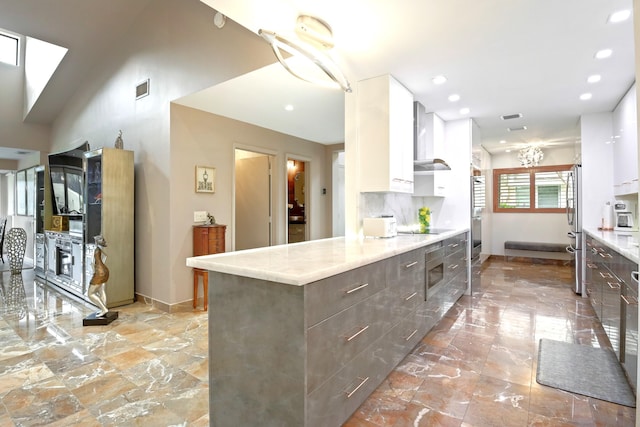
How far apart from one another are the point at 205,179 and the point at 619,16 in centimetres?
397

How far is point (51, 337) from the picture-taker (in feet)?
10.2

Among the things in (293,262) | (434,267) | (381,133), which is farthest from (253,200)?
(293,262)

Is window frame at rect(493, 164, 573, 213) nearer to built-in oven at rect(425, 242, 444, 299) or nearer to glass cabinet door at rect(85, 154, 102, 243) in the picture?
built-in oven at rect(425, 242, 444, 299)

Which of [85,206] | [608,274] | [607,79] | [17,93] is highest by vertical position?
[17,93]

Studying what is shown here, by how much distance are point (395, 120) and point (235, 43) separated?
170 cm

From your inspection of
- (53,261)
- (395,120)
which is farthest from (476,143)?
(53,261)

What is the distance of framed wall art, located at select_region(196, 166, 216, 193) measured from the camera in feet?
13.2

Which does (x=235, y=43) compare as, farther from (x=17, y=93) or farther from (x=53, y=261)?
(x=17, y=93)

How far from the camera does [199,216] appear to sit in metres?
4.04

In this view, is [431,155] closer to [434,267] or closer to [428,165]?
[428,165]

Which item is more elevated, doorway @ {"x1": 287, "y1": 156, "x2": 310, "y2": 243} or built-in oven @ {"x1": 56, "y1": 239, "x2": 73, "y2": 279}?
doorway @ {"x1": 287, "y1": 156, "x2": 310, "y2": 243}

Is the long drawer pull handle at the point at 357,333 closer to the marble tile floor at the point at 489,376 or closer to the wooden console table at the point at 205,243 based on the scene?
the marble tile floor at the point at 489,376

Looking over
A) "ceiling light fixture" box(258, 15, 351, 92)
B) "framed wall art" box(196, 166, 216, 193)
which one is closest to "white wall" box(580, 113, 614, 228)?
"ceiling light fixture" box(258, 15, 351, 92)

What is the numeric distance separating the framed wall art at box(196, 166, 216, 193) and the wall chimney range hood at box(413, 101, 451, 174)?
2.47 meters
